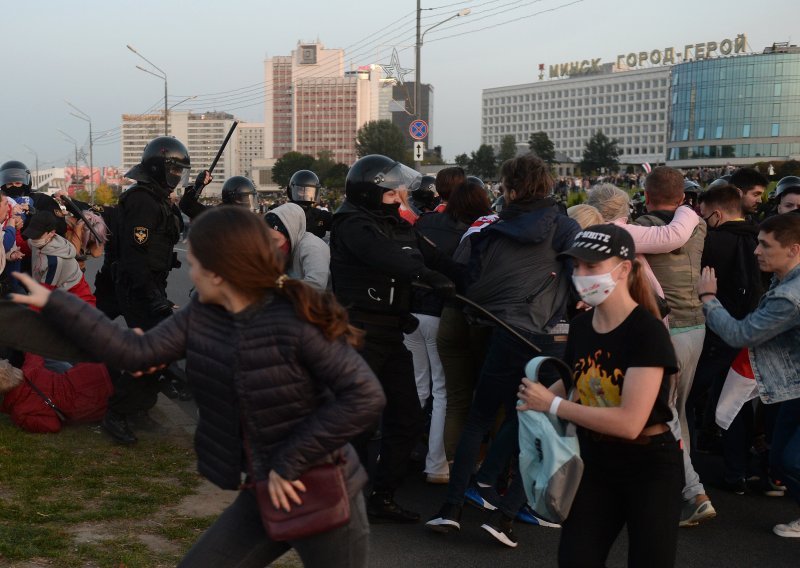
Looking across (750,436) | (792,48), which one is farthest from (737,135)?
(750,436)

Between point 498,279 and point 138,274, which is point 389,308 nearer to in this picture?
point 498,279

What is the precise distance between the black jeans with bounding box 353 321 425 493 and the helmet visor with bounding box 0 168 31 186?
521cm

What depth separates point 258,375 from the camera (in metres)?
2.70

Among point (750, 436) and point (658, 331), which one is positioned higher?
point (658, 331)

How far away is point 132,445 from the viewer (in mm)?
6348

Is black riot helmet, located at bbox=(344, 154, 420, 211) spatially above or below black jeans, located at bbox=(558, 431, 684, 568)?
above

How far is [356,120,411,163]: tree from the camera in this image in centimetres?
10438

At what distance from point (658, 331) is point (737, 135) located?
497ft

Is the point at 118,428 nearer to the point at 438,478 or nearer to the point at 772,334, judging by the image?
the point at 438,478

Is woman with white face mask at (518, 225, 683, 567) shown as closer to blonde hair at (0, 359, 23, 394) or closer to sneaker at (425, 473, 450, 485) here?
sneaker at (425, 473, 450, 485)

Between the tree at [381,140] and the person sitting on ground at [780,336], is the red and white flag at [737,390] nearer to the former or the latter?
the person sitting on ground at [780,336]

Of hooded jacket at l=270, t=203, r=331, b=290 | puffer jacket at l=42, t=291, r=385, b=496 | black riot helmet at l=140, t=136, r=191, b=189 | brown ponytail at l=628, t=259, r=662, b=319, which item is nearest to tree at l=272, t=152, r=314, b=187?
black riot helmet at l=140, t=136, r=191, b=189

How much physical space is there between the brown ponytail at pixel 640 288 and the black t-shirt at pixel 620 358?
3.6 inches

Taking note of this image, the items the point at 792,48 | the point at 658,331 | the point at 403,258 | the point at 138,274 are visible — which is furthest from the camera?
the point at 792,48
